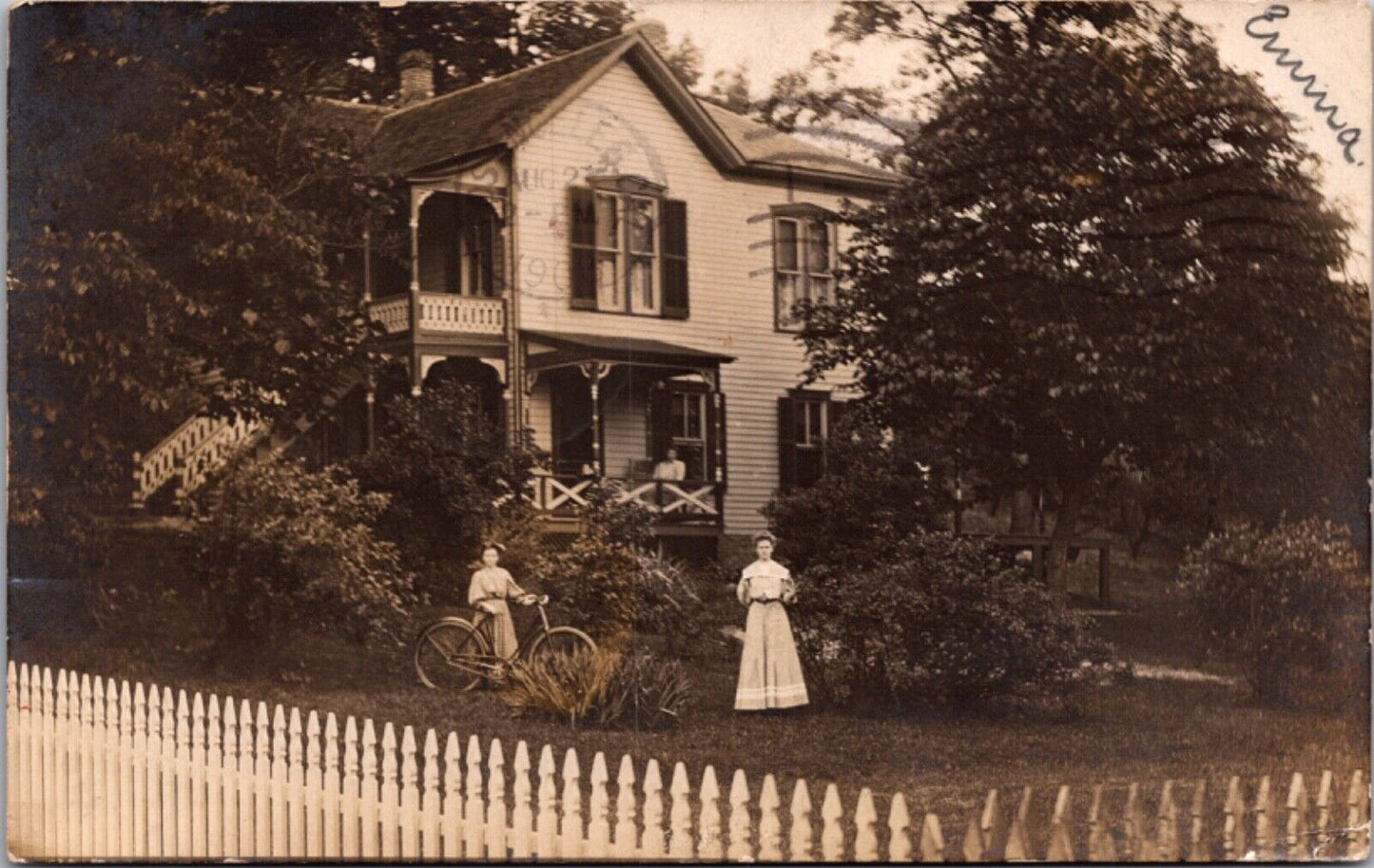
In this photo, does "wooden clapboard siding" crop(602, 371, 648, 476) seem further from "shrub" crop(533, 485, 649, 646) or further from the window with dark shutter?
the window with dark shutter

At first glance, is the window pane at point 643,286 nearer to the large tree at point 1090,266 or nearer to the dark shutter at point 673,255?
the dark shutter at point 673,255

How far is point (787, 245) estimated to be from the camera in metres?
8.70

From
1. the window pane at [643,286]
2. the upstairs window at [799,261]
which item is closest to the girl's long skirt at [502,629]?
the window pane at [643,286]

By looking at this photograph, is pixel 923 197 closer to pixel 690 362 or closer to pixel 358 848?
pixel 690 362

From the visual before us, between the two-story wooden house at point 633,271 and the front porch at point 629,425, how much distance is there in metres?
0.01

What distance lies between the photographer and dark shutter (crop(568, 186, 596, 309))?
8.65m

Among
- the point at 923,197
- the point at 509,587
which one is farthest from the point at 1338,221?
the point at 509,587

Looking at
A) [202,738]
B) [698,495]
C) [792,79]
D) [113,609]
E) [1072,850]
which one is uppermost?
[792,79]

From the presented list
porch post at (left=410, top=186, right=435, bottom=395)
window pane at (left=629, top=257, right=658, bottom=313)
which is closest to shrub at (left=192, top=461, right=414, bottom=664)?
porch post at (left=410, top=186, right=435, bottom=395)

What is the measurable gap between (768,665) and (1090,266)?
280 cm

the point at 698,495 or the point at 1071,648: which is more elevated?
the point at 698,495

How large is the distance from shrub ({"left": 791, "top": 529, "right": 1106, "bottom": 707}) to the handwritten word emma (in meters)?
3.05

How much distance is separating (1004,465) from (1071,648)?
105 cm

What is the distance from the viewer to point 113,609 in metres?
8.73
